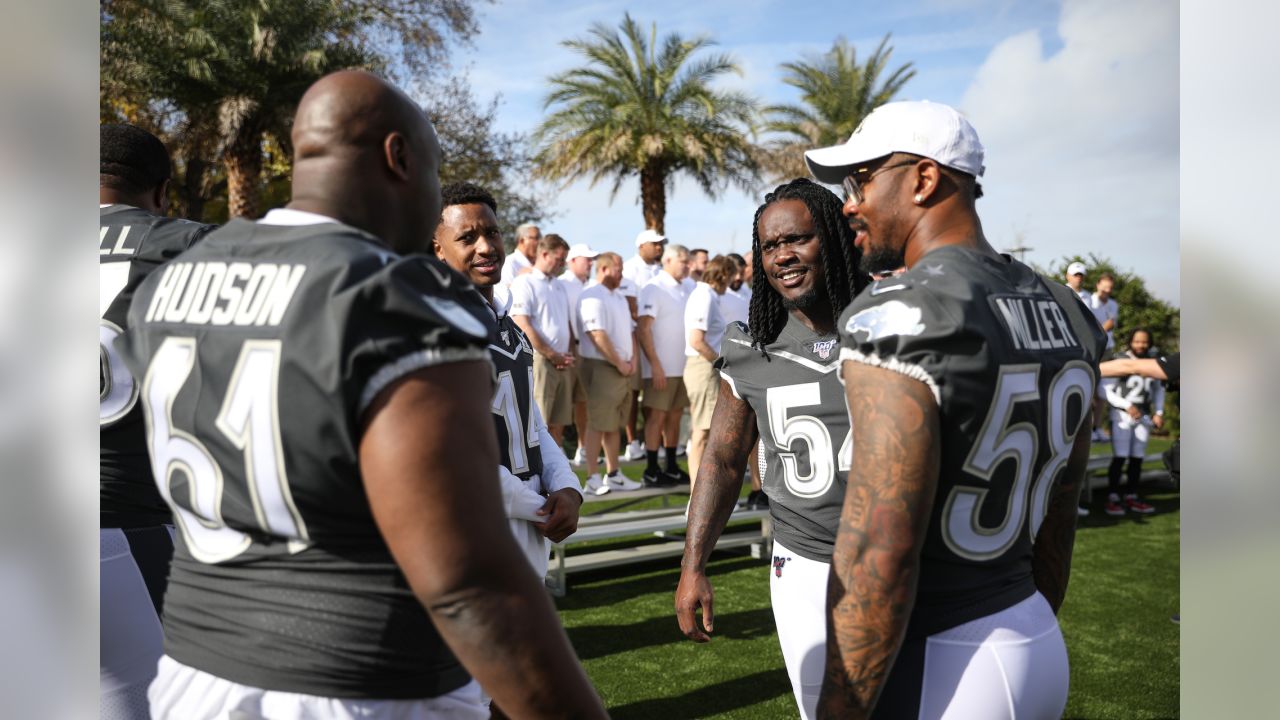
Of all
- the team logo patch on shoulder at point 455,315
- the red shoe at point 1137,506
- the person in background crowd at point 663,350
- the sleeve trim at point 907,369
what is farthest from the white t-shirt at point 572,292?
the team logo patch on shoulder at point 455,315

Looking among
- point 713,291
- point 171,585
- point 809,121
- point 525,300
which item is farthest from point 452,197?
point 809,121

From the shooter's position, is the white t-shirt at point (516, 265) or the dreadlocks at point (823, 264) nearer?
the dreadlocks at point (823, 264)

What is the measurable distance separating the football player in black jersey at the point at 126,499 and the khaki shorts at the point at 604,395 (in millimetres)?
6943

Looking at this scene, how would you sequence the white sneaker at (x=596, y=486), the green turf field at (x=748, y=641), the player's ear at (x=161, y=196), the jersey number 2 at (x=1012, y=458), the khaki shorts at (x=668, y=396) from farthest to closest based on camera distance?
the khaki shorts at (x=668, y=396), the white sneaker at (x=596, y=486), the green turf field at (x=748, y=641), the player's ear at (x=161, y=196), the jersey number 2 at (x=1012, y=458)

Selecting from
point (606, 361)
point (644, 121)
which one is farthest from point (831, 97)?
point (606, 361)

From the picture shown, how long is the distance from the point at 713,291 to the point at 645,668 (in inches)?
185

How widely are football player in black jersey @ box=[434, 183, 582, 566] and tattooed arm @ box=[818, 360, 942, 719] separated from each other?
1175 millimetres

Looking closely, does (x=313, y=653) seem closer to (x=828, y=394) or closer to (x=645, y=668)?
(x=828, y=394)

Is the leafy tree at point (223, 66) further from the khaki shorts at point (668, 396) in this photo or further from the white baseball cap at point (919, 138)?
the white baseball cap at point (919, 138)

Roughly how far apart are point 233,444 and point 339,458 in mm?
213

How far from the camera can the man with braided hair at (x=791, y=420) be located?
2859 mm

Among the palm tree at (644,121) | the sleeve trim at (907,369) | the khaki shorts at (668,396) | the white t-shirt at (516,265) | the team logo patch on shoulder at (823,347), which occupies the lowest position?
the khaki shorts at (668,396)

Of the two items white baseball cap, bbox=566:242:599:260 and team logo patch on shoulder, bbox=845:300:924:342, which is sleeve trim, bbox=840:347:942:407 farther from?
white baseball cap, bbox=566:242:599:260

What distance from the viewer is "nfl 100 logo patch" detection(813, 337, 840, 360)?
2990mm
